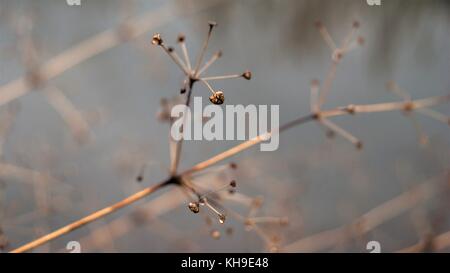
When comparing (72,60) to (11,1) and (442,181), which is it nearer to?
(11,1)

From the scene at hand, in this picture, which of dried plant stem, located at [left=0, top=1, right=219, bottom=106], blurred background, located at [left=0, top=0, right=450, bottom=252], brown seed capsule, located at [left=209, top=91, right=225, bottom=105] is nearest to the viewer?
brown seed capsule, located at [left=209, top=91, right=225, bottom=105]

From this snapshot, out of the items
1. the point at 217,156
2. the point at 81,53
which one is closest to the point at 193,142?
the point at 81,53

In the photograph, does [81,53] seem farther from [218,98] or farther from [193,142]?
[193,142]

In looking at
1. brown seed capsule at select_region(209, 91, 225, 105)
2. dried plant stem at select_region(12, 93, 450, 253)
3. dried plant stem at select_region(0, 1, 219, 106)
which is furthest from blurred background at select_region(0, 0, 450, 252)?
brown seed capsule at select_region(209, 91, 225, 105)

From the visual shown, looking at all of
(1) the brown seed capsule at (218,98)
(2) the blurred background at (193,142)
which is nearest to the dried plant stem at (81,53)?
(2) the blurred background at (193,142)

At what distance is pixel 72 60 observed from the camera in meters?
2.52

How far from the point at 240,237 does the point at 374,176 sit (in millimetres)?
1620

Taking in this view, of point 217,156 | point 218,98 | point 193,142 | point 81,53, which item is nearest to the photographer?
point 218,98

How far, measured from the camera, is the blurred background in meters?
2.58

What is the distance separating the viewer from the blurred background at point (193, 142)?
2578 millimetres

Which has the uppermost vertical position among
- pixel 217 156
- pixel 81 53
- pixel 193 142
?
pixel 193 142

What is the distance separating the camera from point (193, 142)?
4324mm

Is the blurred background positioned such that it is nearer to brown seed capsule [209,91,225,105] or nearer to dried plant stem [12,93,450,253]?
dried plant stem [12,93,450,253]
